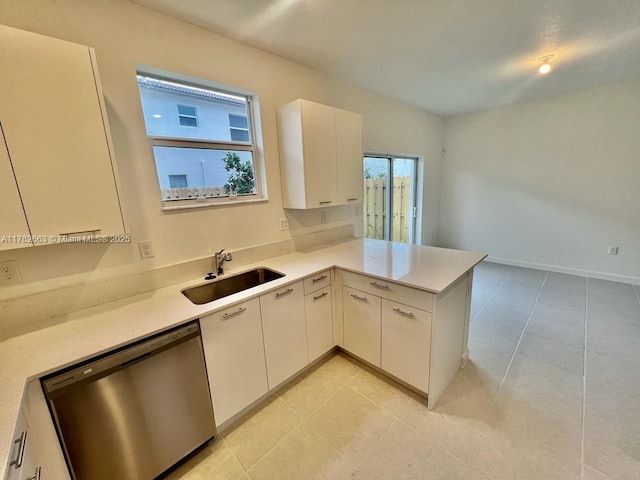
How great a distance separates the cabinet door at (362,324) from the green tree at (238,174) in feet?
3.98

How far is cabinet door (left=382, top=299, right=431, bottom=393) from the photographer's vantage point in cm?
164

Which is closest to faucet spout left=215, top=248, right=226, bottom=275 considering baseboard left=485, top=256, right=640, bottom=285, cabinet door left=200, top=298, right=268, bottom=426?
cabinet door left=200, top=298, right=268, bottom=426

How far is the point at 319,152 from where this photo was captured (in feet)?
7.27

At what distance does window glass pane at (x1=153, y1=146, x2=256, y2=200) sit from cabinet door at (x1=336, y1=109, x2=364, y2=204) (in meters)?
0.82

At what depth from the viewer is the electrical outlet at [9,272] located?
128cm

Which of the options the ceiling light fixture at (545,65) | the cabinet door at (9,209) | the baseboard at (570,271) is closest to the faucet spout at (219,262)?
the cabinet door at (9,209)

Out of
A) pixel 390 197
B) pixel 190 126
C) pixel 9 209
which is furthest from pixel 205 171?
pixel 390 197

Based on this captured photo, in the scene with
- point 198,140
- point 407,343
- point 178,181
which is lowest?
point 407,343

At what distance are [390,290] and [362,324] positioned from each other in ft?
1.42

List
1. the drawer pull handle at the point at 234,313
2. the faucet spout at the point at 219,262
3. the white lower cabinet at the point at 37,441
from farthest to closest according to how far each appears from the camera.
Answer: the faucet spout at the point at 219,262 < the drawer pull handle at the point at 234,313 < the white lower cabinet at the point at 37,441

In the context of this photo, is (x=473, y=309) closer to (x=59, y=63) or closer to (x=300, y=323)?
(x=300, y=323)

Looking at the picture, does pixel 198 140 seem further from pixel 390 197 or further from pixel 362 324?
pixel 390 197

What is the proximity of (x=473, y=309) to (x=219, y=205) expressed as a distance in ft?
9.63

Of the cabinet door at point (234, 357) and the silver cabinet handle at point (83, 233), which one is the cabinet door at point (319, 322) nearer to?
the cabinet door at point (234, 357)
